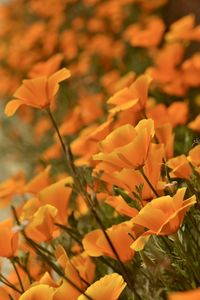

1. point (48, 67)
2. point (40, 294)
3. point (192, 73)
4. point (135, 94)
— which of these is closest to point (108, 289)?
point (40, 294)

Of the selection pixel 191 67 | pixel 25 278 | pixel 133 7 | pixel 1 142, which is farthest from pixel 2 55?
pixel 25 278

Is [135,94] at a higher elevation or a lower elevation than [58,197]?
higher

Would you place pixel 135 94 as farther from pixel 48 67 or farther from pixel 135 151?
pixel 48 67

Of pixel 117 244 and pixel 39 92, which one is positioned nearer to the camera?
pixel 117 244

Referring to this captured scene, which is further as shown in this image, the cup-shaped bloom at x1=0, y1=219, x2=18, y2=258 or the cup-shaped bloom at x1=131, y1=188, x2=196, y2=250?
the cup-shaped bloom at x1=0, y1=219, x2=18, y2=258

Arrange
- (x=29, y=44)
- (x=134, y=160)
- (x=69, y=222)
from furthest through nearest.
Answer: (x=29, y=44) < (x=69, y=222) < (x=134, y=160)

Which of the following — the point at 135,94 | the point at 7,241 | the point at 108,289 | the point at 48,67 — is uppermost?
the point at 48,67

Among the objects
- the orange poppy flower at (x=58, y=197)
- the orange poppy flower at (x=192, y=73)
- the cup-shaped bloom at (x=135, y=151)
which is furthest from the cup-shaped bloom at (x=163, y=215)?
the orange poppy flower at (x=192, y=73)

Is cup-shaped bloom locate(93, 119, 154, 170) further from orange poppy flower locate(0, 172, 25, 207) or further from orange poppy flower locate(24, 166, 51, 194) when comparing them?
orange poppy flower locate(0, 172, 25, 207)

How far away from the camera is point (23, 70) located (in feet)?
14.6

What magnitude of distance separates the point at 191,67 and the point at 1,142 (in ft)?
8.91

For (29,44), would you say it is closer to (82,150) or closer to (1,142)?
(1,142)

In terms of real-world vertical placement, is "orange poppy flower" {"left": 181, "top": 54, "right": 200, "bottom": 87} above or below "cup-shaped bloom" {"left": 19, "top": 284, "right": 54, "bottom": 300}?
above

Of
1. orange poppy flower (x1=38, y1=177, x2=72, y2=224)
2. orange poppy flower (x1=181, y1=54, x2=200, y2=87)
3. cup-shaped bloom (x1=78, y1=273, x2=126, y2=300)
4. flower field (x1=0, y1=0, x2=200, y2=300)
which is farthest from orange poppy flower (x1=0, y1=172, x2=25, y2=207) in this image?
orange poppy flower (x1=181, y1=54, x2=200, y2=87)
